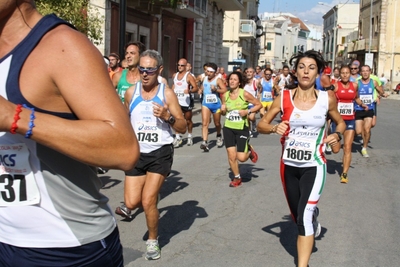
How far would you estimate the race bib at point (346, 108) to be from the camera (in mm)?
10208

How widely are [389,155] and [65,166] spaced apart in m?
11.4

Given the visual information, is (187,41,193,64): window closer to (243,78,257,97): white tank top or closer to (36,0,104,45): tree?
(243,78,257,97): white tank top

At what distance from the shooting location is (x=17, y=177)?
172cm

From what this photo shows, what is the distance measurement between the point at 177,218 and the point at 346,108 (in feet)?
16.5

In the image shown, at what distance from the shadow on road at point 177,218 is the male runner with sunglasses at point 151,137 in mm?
516

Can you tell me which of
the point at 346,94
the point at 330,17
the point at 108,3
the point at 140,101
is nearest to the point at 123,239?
the point at 140,101

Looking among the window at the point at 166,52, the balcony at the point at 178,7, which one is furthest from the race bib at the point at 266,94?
the window at the point at 166,52

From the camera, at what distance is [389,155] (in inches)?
476

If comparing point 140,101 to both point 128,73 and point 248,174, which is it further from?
point 248,174

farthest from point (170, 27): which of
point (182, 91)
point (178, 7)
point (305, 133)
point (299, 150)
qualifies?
point (299, 150)

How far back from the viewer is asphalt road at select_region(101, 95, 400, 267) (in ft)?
17.4

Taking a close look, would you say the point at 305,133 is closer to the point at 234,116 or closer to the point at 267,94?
the point at 234,116

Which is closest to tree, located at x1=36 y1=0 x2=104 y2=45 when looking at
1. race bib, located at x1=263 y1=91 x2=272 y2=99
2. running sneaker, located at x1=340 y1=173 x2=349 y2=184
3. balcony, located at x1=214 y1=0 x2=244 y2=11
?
running sneaker, located at x1=340 y1=173 x2=349 y2=184

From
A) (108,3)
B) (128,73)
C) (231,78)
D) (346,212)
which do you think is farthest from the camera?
(108,3)
